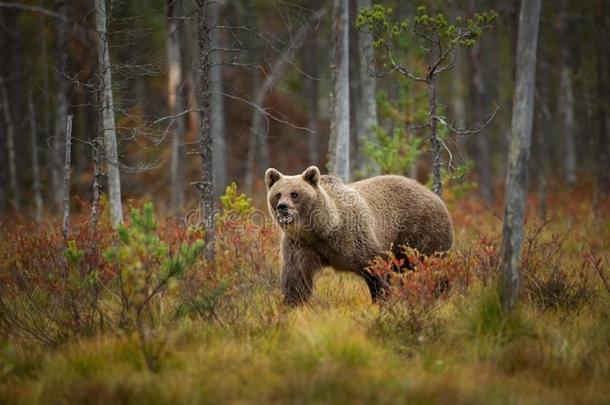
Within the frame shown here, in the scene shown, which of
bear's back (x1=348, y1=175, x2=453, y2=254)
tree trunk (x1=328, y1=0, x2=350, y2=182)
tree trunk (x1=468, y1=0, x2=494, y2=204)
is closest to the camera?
bear's back (x1=348, y1=175, x2=453, y2=254)

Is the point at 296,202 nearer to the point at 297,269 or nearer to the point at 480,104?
the point at 297,269

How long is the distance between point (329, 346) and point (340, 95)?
19.7 ft

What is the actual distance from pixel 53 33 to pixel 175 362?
50.2 feet

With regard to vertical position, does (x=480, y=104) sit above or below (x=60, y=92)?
below

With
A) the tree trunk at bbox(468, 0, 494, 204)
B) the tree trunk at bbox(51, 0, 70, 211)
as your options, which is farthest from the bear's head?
the tree trunk at bbox(468, 0, 494, 204)

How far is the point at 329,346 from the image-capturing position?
4.64m

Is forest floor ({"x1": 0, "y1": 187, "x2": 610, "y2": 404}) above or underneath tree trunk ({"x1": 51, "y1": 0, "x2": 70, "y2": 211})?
underneath

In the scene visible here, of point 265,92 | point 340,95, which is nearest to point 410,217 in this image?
point 340,95

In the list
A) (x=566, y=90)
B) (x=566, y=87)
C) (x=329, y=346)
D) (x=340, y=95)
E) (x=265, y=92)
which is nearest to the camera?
(x=329, y=346)

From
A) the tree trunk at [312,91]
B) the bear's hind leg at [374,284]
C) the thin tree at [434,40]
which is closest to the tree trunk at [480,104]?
the tree trunk at [312,91]

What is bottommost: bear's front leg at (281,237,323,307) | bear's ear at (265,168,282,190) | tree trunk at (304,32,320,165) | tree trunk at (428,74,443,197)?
bear's front leg at (281,237,323,307)

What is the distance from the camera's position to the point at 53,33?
56.4 ft

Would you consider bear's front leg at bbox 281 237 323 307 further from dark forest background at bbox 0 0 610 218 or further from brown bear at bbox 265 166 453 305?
dark forest background at bbox 0 0 610 218

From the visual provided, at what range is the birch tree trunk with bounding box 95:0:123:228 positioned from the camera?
298 inches
